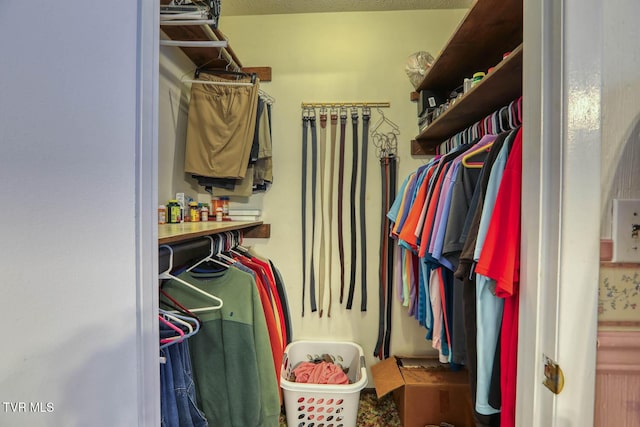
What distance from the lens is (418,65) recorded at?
1.70 metres

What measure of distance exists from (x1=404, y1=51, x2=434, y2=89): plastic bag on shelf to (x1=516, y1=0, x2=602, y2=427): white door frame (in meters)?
1.28

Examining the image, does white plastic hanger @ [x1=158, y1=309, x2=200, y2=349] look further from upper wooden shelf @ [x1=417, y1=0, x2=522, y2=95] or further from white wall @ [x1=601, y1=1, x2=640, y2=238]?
upper wooden shelf @ [x1=417, y1=0, x2=522, y2=95]

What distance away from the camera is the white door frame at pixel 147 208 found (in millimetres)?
481

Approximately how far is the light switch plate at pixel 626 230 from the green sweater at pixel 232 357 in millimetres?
1004

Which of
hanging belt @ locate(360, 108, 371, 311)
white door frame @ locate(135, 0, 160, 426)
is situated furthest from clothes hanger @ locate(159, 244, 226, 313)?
hanging belt @ locate(360, 108, 371, 311)

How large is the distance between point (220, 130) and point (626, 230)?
160 centimetres

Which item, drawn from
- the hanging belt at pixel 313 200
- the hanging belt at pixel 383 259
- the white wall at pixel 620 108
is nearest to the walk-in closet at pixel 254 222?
the white wall at pixel 620 108

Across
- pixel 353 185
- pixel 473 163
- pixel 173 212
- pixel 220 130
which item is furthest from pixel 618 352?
pixel 220 130

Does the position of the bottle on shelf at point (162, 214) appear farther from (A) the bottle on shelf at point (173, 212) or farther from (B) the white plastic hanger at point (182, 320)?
(B) the white plastic hanger at point (182, 320)

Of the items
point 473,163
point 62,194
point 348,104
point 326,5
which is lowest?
point 62,194

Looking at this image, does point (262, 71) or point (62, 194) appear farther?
point (262, 71)

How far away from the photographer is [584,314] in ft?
1.59

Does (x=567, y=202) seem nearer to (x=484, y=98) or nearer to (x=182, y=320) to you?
(x=484, y=98)

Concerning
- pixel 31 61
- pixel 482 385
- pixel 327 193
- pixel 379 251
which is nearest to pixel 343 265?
pixel 379 251
